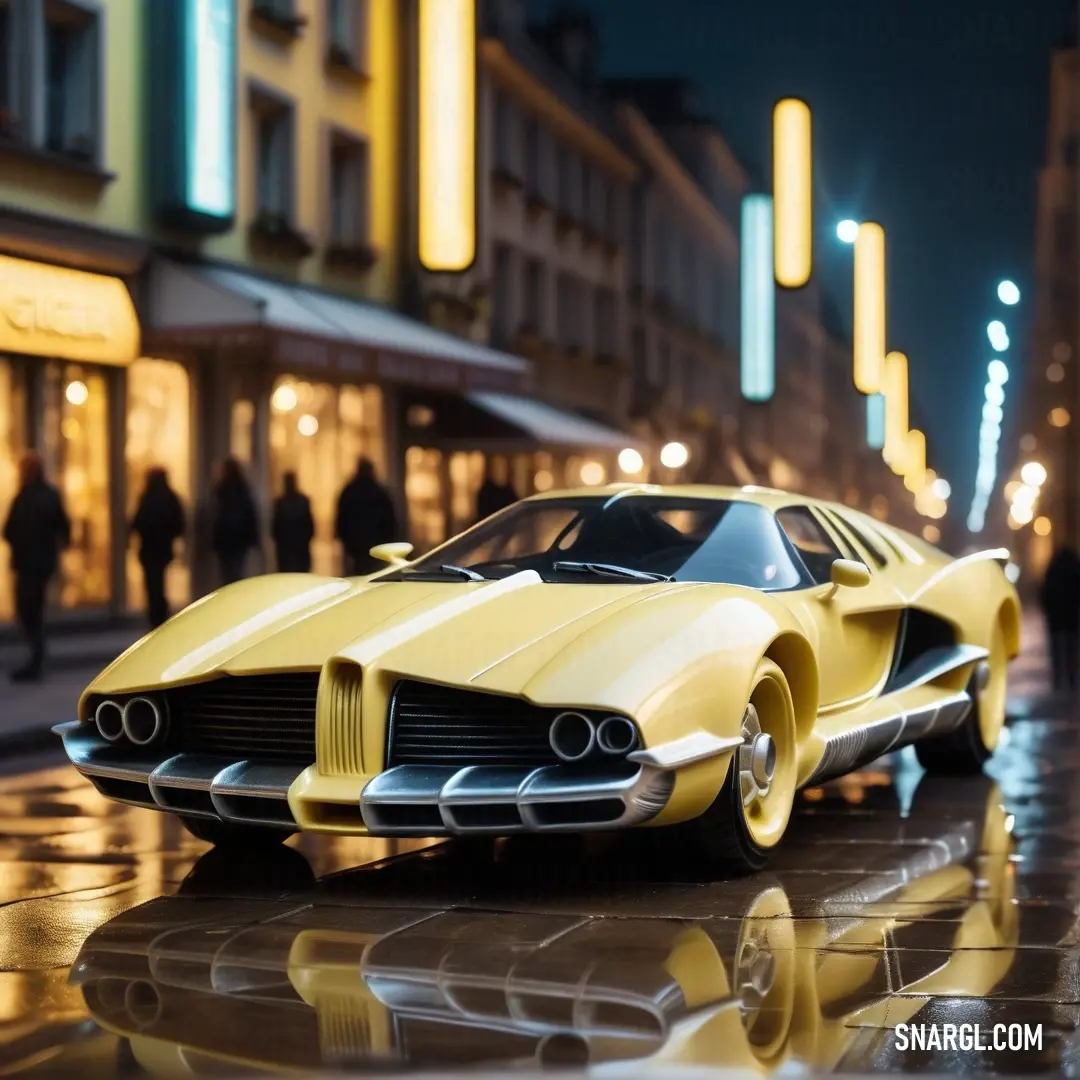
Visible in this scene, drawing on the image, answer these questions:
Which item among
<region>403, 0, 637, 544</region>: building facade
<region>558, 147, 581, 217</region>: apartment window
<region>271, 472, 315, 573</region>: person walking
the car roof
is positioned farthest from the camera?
<region>558, 147, 581, 217</region>: apartment window

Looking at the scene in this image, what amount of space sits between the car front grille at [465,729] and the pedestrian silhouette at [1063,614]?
1156cm

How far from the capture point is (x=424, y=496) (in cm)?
3028

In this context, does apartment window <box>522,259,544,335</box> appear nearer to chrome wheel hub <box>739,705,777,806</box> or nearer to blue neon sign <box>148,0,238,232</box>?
blue neon sign <box>148,0,238,232</box>

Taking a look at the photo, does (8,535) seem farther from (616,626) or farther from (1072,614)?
(616,626)

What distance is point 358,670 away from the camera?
6238 mm

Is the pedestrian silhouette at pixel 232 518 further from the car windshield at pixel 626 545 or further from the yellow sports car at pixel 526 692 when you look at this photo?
the yellow sports car at pixel 526 692

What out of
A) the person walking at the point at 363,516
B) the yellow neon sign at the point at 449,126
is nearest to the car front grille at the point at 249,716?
the person walking at the point at 363,516

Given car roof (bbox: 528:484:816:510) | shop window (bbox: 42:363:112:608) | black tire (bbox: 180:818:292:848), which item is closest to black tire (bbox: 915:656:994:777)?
car roof (bbox: 528:484:816:510)

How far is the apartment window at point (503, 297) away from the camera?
34938mm

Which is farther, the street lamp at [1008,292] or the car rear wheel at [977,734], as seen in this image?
the street lamp at [1008,292]

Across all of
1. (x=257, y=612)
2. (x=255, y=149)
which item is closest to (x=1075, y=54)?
(x=255, y=149)

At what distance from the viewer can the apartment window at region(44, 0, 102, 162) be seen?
811 inches

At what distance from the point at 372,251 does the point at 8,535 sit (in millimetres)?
11901

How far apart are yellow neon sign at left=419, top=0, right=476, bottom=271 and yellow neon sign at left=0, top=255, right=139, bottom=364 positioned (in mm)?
5079
